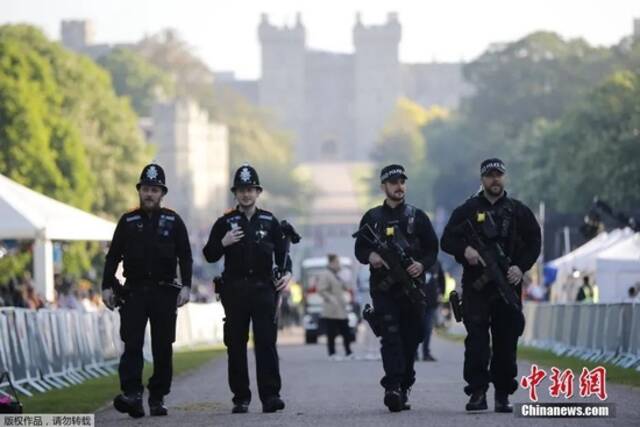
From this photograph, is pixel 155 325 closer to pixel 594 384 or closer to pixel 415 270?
pixel 415 270

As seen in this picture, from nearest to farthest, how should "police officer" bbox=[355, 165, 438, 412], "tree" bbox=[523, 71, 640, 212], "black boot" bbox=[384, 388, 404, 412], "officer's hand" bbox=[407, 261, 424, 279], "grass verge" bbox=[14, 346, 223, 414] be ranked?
"black boot" bbox=[384, 388, 404, 412] < "officer's hand" bbox=[407, 261, 424, 279] < "police officer" bbox=[355, 165, 438, 412] < "grass verge" bbox=[14, 346, 223, 414] < "tree" bbox=[523, 71, 640, 212]

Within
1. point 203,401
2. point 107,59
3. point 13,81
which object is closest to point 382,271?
point 203,401

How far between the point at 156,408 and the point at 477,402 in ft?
8.51

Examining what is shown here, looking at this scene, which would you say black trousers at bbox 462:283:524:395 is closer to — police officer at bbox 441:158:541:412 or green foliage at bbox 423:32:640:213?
police officer at bbox 441:158:541:412

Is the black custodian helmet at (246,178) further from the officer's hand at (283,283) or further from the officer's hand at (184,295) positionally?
the officer's hand at (184,295)

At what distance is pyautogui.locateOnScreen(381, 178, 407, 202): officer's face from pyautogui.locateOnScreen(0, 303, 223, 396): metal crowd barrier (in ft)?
20.8

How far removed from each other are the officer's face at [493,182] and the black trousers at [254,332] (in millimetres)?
2063

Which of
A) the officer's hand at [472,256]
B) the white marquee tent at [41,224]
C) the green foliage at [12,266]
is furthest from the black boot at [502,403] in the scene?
the green foliage at [12,266]

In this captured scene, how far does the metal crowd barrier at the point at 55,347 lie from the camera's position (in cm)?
2491

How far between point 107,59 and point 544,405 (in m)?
151

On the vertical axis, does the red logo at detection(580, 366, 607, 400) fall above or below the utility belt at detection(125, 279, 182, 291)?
below

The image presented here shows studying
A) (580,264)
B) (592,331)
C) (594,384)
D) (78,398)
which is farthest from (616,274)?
(594,384)

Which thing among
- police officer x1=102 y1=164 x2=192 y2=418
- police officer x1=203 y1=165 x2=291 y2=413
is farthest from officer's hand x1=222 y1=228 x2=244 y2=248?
police officer x1=102 y1=164 x2=192 y2=418

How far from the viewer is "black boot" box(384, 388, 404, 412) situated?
59.1ft
